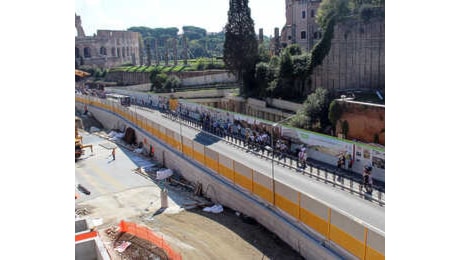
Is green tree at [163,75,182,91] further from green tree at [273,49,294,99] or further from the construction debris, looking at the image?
the construction debris

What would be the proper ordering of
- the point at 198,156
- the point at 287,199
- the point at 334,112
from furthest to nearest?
1. the point at 334,112
2. the point at 198,156
3. the point at 287,199

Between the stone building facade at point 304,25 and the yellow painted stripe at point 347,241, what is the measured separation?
42523 millimetres

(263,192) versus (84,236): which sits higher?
(263,192)

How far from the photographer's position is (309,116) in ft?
94.9

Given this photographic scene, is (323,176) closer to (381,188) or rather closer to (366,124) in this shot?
(381,188)

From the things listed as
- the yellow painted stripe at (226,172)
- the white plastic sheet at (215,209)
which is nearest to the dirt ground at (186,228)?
the white plastic sheet at (215,209)

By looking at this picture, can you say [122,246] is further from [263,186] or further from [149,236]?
[263,186]

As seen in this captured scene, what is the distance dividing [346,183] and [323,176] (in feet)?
4.44

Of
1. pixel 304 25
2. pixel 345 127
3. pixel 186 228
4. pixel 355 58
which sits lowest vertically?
pixel 186 228

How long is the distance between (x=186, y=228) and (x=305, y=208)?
557 centimetres

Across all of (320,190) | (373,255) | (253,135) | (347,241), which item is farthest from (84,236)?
(253,135)

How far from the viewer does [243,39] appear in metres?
42.2

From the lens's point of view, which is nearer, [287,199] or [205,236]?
[287,199]

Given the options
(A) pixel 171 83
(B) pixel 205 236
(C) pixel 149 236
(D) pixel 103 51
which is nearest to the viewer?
(C) pixel 149 236
